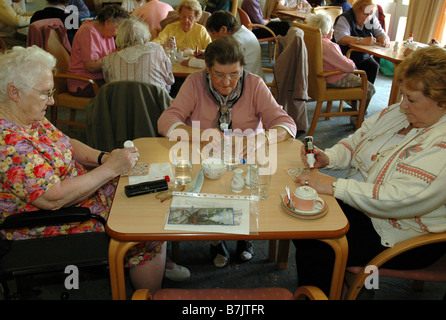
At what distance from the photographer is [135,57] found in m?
2.91

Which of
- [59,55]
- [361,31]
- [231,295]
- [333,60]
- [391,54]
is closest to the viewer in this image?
[231,295]

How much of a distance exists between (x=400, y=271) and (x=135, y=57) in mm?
2300

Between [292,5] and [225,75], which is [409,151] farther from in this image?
[292,5]

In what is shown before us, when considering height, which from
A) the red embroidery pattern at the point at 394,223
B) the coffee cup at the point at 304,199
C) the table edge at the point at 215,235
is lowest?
the red embroidery pattern at the point at 394,223

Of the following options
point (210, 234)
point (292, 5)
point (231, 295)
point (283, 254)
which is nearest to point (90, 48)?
point (283, 254)

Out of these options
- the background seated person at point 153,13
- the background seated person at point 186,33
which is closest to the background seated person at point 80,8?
the background seated person at point 153,13

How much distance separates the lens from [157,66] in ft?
9.73

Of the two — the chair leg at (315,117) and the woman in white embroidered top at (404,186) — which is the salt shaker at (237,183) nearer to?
the woman in white embroidered top at (404,186)

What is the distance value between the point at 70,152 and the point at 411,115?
58.3 inches

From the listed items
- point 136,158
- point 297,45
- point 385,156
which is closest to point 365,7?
point 297,45

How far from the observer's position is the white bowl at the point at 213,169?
1.56 metres

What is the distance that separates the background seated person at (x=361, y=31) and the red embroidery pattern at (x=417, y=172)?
3185mm

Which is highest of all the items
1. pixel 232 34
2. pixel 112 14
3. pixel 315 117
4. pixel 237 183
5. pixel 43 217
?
pixel 112 14

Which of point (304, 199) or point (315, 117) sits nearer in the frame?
point (304, 199)
